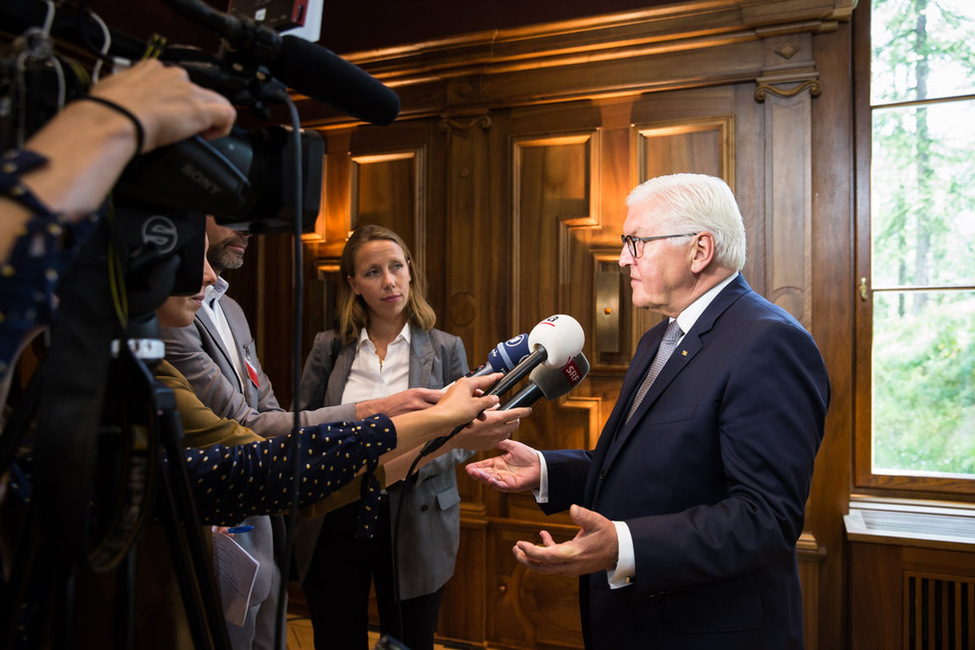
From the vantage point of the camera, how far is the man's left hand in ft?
4.00

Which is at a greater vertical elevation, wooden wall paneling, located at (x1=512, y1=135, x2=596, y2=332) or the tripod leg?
wooden wall paneling, located at (x1=512, y1=135, x2=596, y2=332)

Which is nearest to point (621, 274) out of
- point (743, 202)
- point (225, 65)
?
point (743, 202)

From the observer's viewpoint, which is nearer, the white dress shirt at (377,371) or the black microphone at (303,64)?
the black microphone at (303,64)

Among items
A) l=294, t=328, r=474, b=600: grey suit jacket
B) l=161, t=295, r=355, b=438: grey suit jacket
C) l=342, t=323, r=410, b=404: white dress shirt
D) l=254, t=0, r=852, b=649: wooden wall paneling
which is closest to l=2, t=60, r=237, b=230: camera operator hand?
l=161, t=295, r=355, b=438: grey suit jacket

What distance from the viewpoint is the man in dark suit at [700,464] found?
1.24 m

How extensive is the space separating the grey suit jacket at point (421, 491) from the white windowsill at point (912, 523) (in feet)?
4.82

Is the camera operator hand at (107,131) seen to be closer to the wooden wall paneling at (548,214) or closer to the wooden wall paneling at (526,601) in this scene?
the wooden wall paneling at (548,214)

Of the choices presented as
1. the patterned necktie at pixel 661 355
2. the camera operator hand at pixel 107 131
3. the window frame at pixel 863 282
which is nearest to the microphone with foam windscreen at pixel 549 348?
the patterned necktie at pixel 661 355

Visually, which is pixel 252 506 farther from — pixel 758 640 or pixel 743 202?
pixel 743 202

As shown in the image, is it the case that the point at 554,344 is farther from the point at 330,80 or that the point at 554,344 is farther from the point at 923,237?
the point at 923,237

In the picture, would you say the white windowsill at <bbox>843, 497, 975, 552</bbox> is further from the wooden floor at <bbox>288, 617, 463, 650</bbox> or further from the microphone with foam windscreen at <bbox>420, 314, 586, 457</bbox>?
the wooden floor at <bbox>288, 617, 463, 650</bbox>

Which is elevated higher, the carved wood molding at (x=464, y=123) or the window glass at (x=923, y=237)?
the carved wood molding at (x=464, y=123)

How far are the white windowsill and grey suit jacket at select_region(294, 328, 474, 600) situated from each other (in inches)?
57.9

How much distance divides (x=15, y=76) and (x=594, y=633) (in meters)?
1.39
